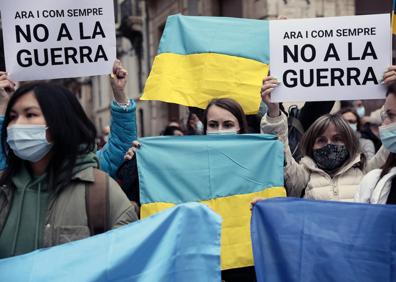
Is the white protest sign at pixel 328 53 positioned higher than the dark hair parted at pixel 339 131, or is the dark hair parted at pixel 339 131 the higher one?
the white protest sign at pixel 328 53

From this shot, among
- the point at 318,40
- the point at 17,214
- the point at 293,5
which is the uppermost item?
the point at 293,5

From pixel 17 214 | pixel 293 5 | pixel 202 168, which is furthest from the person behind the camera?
pixel 293 5

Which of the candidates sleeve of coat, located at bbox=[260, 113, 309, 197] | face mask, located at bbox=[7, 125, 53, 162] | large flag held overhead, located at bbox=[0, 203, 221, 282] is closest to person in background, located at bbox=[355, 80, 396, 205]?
sleeve of coat, located at bbox=[260, 113, 309, 197]

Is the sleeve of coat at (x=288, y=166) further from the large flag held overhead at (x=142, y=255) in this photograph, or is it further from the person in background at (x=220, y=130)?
the large flag held overhead at (x=142, y=255)

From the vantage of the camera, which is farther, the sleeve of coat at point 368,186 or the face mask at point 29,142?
the sleeve of coat at point 368,186

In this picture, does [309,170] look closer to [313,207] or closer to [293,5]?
[313,207]

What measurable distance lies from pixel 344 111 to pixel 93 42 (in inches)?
126

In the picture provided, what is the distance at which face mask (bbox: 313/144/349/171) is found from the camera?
3160mm

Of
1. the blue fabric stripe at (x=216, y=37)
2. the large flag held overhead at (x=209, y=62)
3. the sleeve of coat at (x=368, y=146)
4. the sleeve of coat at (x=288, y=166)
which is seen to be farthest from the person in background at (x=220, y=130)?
the sleeve of coat at (x=368, y=146)

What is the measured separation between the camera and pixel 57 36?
11.0 ft

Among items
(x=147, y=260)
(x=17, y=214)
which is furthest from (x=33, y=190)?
(x=147, y=260)

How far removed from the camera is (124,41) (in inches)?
1043

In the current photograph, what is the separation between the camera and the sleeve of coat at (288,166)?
3078 millimetres

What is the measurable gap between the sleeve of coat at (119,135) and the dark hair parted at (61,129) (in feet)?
2.95
